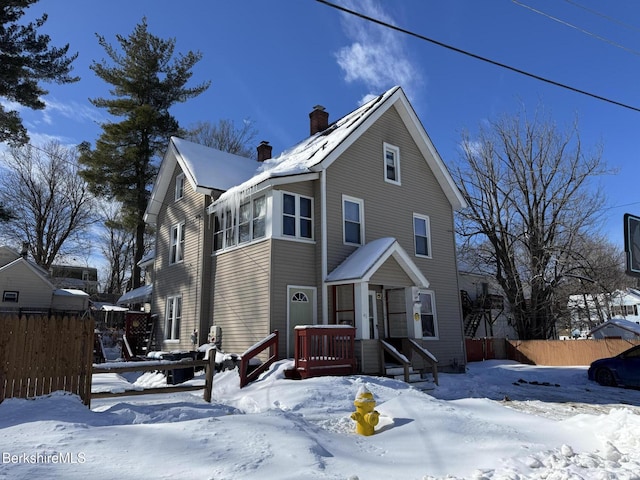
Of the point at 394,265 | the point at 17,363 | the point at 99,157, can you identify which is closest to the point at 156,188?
the point at 99,157

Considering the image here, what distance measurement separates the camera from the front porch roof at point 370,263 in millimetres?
12641

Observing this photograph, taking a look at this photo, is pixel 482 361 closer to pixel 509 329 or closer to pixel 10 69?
pixel 509 329

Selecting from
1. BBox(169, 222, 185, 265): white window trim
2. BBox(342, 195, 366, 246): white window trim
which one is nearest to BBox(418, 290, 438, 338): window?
BBox(342, 195, 366, 246): white window trim

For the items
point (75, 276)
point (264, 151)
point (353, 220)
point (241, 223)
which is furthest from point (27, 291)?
point (75, 276)

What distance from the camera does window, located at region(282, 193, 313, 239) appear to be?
13750mm

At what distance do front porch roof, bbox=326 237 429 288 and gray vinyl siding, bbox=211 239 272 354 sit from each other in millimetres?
2045

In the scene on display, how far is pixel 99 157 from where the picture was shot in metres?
28.2

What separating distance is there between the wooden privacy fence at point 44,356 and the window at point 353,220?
29.4ft

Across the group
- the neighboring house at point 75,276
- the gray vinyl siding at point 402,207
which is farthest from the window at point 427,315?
the neighboring house at point 75,276

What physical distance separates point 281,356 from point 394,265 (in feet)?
14.4

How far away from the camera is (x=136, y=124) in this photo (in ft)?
92.7

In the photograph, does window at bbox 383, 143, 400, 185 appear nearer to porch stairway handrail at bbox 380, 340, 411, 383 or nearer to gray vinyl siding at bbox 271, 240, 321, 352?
gray vinyl siding at bbox 271, 240, 321, 352

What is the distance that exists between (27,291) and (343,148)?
2848cm

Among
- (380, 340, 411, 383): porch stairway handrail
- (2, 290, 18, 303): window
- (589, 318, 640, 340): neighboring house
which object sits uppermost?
(2, 290, 18, 303): window
